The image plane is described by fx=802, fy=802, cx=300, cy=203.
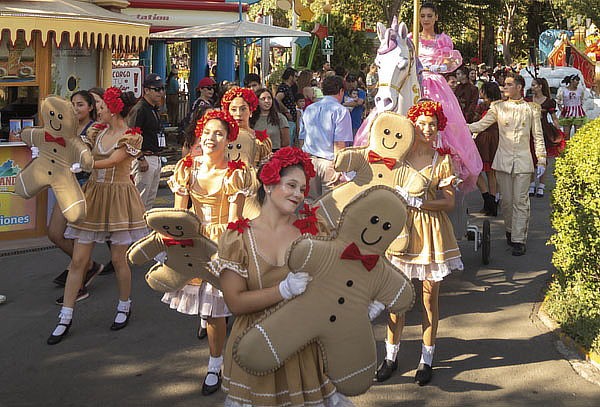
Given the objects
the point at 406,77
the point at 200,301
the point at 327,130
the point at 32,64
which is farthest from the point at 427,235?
the point at 32,64

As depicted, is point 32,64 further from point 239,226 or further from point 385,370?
point 239,226

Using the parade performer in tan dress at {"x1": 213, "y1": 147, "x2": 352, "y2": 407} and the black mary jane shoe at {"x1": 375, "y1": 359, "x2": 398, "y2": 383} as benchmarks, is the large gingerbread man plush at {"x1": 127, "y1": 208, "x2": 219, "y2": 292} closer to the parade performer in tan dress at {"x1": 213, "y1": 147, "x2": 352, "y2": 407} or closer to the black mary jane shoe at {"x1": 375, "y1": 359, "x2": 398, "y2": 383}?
the parade performer in tan dress at {"x1": 213, "y1": 147, "x2": 352, "y2": 407}

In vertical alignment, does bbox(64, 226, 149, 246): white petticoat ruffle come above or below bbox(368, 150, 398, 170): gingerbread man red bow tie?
below

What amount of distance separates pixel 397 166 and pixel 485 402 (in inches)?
66.3

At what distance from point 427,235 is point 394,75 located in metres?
2.02

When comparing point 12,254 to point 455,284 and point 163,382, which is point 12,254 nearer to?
point 163,382

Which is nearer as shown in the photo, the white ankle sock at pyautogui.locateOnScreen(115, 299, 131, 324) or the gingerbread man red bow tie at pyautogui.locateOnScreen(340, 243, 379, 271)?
the gingerbread man red bow tie at pyautogui.locateOnScreen(340, 243, 379, 271)

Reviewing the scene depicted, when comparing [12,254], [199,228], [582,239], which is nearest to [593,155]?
[582,239]

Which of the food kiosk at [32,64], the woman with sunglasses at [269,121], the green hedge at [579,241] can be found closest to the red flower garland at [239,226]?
the green hedge at [579,241]

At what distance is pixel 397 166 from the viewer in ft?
18.3

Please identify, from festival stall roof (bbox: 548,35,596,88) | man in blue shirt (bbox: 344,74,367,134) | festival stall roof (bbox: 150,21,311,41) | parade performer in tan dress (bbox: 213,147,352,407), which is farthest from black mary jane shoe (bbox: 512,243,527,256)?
festival stall roof (bbox: 548,35,596,88)

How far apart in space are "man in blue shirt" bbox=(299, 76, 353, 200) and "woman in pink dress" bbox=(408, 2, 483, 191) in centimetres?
85

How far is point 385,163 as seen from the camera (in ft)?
18.3

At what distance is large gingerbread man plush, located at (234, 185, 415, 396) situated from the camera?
340 cm
